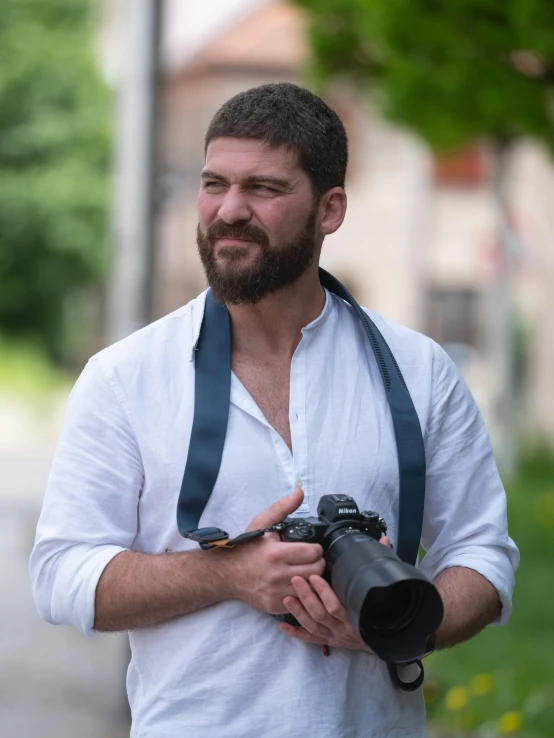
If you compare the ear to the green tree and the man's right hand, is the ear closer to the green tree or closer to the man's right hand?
the man's right hand

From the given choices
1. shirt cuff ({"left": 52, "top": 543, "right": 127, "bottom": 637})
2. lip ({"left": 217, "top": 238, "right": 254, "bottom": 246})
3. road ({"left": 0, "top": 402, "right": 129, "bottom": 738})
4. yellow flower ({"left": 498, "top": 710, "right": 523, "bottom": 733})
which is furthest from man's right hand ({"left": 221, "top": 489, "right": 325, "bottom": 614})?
road ({"left": 0, "top": 402, "right": 129, "bottom": 738})

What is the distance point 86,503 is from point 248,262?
0.56 m

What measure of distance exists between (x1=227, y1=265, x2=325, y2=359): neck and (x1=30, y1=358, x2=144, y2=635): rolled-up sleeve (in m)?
0.31

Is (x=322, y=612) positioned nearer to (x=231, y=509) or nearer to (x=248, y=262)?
(x=231, y=509)

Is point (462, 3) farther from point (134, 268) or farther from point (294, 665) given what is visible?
point (294, 665)

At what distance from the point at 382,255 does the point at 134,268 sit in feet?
85.3

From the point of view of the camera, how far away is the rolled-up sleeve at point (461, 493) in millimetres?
2658

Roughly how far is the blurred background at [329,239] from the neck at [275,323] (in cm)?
300

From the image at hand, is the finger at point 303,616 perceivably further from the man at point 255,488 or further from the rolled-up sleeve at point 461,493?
the rolled-up sleeve at point 461,493

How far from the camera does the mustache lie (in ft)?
8.29

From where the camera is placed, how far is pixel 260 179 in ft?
8.25

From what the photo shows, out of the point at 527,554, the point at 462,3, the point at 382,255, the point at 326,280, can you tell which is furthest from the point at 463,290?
the point at 326,280

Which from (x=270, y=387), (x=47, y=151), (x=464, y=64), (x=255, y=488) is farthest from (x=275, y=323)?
(x=47, y=151)

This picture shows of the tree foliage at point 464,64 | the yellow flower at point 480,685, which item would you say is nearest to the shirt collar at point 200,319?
the yellow flower at point 480,685
